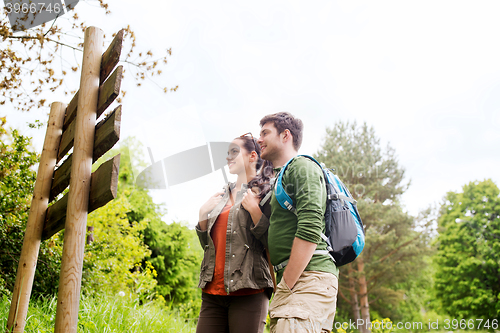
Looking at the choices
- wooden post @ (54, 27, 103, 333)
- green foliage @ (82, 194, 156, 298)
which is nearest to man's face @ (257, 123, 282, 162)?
wooden post @ (54, 27, 103, 333)

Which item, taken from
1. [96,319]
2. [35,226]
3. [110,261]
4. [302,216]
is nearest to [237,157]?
[302,216]

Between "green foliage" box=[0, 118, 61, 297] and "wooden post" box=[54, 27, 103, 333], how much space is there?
2675 mm

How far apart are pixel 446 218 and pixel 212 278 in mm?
23052

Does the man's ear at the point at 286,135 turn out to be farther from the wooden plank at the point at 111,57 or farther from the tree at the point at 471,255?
the tree at the point at 471,255

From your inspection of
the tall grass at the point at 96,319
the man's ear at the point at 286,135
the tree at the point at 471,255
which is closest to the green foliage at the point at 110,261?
the tall grass at the point at 96,319

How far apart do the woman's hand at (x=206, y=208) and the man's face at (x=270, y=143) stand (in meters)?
0.47

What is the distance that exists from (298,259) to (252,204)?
568mm

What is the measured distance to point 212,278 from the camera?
2121 mm

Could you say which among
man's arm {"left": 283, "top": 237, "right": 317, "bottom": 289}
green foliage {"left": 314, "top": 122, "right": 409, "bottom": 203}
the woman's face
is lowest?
man's arm {"left": 283, "top": 237, "right": 317, "bottom": 289}

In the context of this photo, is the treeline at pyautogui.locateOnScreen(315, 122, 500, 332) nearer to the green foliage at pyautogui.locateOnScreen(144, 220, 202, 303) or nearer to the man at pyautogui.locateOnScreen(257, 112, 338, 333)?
the green foliage at pyautogui.locateOnScreen(144, 220, 202, 303)

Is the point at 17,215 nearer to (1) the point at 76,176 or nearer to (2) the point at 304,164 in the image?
(1) the point at 76,176

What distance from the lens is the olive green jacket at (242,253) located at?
2.02 meters

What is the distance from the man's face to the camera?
212 centimetres

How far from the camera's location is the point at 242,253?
207 centimetres
